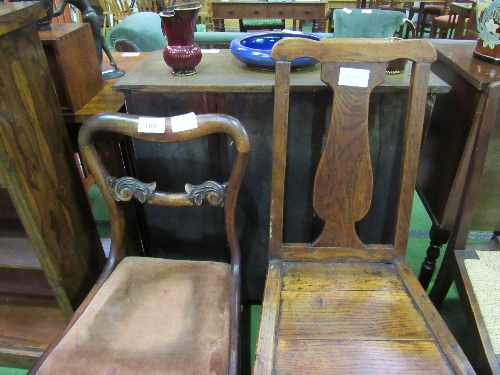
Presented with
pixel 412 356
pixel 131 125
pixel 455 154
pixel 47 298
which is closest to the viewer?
pixel 412 356

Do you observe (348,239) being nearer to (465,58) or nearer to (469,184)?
(469,184)

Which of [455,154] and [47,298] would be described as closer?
[455,154]

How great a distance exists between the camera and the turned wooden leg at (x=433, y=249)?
1341 millimetres

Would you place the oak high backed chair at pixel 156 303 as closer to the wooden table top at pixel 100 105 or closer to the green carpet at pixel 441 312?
the wooden table top at pixel 100 105

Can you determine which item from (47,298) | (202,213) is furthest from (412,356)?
(47,298)

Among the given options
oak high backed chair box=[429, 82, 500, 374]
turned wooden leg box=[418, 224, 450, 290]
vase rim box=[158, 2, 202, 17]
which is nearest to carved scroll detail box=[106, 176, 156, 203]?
vase rim box=[158, 2, 202, 17]

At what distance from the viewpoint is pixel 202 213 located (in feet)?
4.21

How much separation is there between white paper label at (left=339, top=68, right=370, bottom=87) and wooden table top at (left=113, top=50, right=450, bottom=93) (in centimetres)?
11

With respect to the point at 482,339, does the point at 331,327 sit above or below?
above

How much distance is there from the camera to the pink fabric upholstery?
0.81 meters

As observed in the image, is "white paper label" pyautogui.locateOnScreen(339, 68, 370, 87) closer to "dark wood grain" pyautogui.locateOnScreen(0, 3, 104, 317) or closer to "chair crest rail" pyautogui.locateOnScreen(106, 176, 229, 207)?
"chair crest rail" pyautogui.locateOnScreen(106, 176, 229, 207)

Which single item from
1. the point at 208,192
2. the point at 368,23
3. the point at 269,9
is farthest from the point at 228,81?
the point at 269,9

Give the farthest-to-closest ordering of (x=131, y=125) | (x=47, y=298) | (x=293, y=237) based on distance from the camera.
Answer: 1. (x=47, y=298)
2. (x=293, y=237)
3. (x=131, y=125)

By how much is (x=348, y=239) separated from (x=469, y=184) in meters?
0.35
